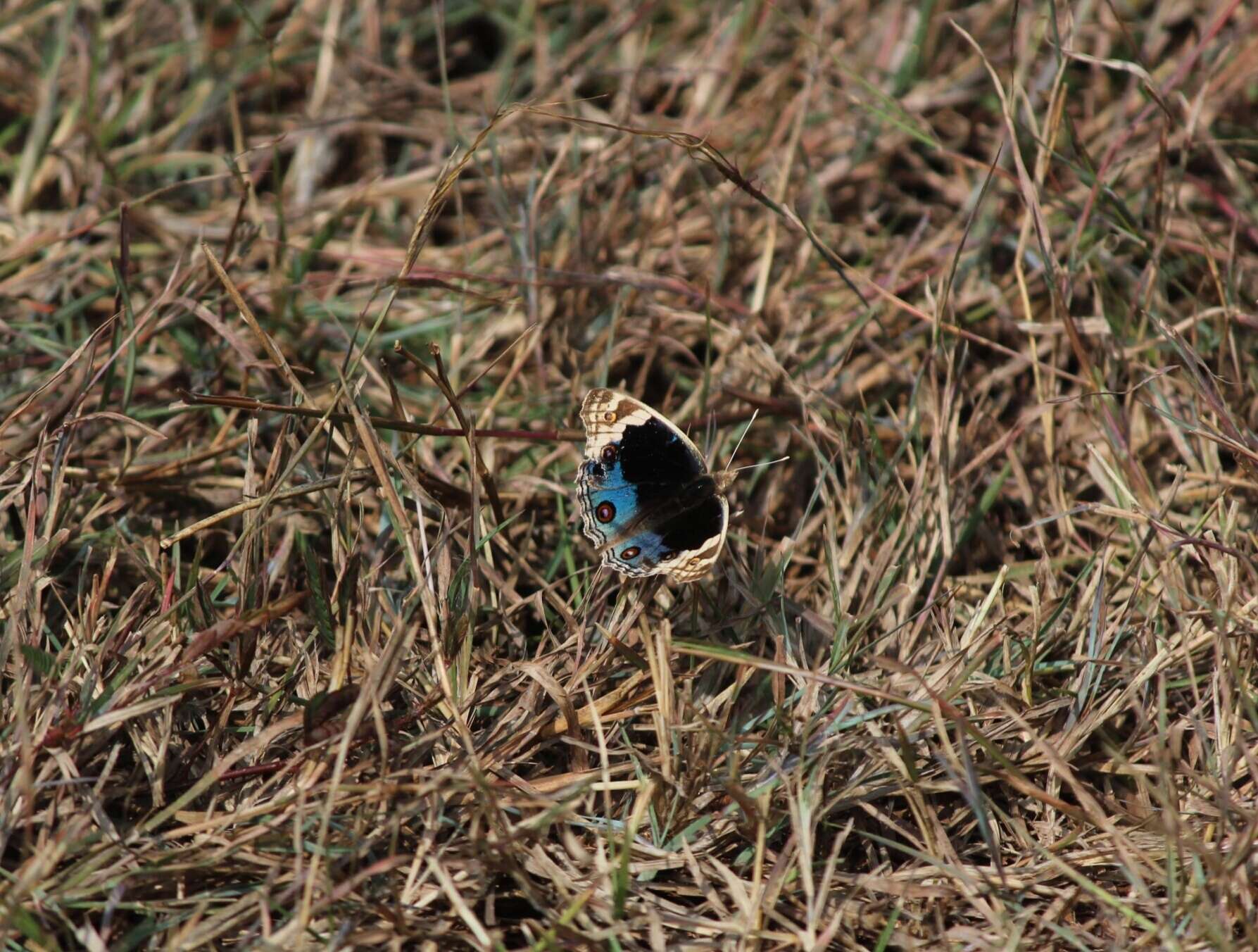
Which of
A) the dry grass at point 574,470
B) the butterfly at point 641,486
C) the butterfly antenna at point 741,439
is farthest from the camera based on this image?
the butterfly antenna at point 741,439

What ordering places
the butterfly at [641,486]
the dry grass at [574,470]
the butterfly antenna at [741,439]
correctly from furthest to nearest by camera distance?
the butterfly antenna at [741,439] < the butterfly at [641,486] < the dry grass at [574,470]

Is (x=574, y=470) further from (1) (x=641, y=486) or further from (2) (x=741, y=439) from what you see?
(2) (x=741, y=439)

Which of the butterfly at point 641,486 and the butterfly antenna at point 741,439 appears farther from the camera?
the butterfly antenna at point 741,439

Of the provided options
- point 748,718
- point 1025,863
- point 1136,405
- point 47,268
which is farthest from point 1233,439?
point 47,268

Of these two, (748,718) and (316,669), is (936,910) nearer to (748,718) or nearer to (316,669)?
(748,718)

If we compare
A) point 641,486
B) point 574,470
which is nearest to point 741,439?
point 641,486

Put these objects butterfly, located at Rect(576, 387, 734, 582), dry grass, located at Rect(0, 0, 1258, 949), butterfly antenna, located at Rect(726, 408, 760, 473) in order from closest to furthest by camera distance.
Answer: dry grass, located at Rect(0, 0, 1258, 949) → butterfly, located at Rect(576, 387, 734, 582) → butterfly antenna, located at Rect(726, 408, 760, 473)
